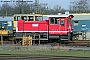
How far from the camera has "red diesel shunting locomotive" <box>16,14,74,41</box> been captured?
2725cm

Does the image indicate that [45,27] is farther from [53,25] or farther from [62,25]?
[62,25]

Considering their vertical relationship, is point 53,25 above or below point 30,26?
above

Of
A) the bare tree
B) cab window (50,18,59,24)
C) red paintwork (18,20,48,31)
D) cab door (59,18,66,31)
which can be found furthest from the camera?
the bare tree

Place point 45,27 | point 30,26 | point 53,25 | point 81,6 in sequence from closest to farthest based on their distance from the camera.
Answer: point 53,25, point 45,27, point 30,26, point 81,6

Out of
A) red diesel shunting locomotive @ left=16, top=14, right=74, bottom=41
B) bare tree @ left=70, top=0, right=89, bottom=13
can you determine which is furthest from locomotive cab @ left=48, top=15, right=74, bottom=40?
bare tree @ left=70, top=0, right=89, bottom=13

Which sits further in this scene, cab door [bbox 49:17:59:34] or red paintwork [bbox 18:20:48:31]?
red paintwork [bbox 18:20:48:31]

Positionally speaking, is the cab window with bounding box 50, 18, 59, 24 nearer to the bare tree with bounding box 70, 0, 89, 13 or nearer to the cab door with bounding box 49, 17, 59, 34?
the cab door with bounding box 49, 17, 59, 34

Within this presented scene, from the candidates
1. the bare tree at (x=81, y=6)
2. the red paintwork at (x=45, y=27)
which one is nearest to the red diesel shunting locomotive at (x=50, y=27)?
the red paintwork at (x=45, y=27)

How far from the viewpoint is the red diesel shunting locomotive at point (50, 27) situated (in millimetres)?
27250

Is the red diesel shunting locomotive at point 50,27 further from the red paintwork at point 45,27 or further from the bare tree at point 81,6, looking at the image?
the bare tree at point 81,6

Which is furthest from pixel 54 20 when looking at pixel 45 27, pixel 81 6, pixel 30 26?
pixel 81 6

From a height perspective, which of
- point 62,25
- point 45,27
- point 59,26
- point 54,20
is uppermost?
point 54,20

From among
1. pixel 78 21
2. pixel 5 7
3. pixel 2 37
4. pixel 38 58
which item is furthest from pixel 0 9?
pixel 38 58

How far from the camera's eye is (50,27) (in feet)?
89.9
